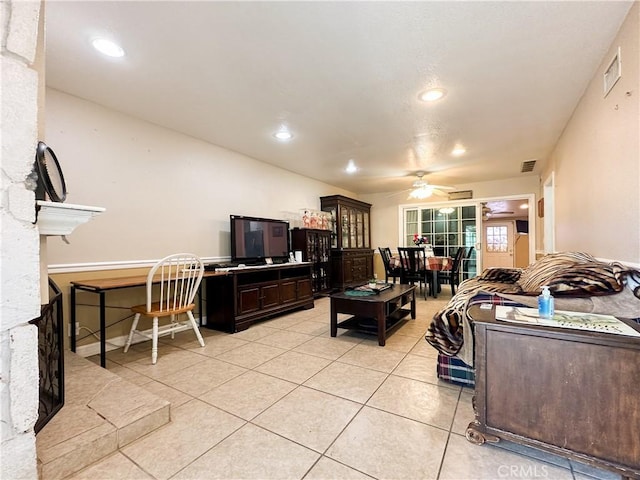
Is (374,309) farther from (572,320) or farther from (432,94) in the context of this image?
(432,94)

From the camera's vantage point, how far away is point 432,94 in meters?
2.56

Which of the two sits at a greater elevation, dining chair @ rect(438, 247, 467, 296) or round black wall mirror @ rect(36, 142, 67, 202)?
round black wall mirror @ rect(36, 142, 67, 202)

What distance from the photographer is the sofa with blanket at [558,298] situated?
58.7 inches

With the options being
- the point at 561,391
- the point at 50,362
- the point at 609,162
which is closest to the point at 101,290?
the point at 50,362

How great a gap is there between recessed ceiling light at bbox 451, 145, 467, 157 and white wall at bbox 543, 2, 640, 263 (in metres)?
1.14

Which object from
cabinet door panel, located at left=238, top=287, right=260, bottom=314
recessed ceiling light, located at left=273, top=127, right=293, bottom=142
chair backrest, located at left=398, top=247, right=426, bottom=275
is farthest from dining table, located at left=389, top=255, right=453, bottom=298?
recessed ceiling light, located at left=273, top=127, right=293, bottom=142

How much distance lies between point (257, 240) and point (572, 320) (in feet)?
11.1

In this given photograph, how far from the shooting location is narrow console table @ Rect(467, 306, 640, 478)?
1.14 metres

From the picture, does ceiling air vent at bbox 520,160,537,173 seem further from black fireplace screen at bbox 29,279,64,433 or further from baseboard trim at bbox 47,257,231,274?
black fireplace screen at bbox 29,279,64,433

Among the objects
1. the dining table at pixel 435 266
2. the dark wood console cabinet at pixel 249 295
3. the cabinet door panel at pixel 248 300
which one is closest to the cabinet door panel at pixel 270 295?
the dark wood console cabinet at pixel 249 295

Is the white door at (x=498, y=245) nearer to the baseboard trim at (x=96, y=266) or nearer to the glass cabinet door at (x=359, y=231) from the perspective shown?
the glass cabinet door at (x=359, y=231)

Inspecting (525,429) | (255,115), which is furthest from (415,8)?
(525,429)

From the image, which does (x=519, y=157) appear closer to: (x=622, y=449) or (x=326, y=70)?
(x=326, y=70)

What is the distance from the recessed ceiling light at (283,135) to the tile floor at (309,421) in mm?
2384
